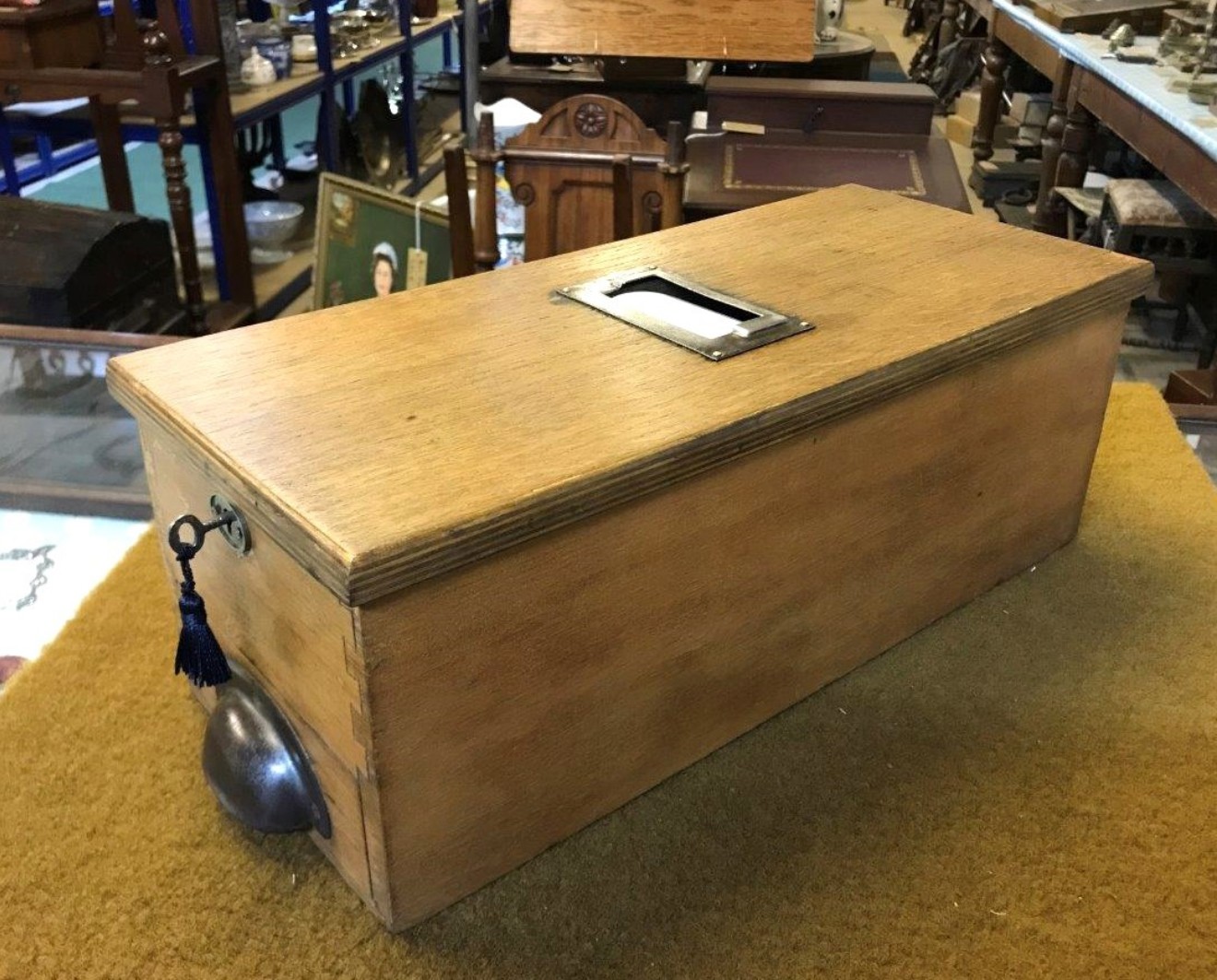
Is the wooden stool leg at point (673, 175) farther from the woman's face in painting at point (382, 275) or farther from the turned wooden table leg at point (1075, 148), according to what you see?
the turned wooden table leg at point (1075, 148)

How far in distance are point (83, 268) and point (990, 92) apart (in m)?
3.27

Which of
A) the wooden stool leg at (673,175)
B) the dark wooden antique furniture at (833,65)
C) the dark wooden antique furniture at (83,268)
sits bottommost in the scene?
the dark wooden antique furniture at (83,268)

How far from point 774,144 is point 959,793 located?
6.45 ft

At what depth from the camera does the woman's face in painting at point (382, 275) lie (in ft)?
6.73

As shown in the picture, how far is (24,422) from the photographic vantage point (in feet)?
4.65

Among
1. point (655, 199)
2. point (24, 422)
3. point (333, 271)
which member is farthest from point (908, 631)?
point (333, 271)

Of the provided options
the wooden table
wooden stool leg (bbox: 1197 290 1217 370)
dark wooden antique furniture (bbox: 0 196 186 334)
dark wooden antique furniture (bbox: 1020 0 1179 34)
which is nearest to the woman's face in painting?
dark wooden antique furniture (bbox: 0 196 186 334)

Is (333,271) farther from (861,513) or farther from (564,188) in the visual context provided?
(861,513)

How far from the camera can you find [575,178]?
1.69 metres

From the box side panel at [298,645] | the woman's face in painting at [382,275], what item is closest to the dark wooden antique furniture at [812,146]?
the woman's face in painting at [382,275]

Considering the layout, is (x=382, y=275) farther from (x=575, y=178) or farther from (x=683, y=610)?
(x=683, y=610)

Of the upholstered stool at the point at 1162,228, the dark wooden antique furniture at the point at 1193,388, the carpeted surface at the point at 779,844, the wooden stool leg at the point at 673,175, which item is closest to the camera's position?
the carpeted surface at the point at 779,844

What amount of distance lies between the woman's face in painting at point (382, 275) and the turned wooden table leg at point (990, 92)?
9.27 feet

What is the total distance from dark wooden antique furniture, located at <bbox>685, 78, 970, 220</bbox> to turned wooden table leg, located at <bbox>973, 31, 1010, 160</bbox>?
60.4 inches
